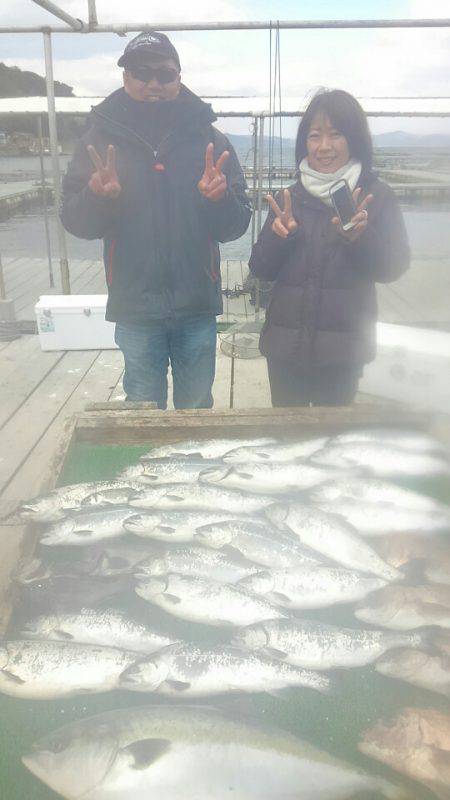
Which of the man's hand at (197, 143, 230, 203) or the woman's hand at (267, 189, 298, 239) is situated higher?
the man's hand at (197, 143, 230, 203)

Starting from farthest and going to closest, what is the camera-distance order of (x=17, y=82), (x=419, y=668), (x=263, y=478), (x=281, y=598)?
(x=17, y=82), (x=263, y=478), (x=281, y=598), (x=419, y=668)

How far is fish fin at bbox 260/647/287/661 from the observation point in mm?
1681

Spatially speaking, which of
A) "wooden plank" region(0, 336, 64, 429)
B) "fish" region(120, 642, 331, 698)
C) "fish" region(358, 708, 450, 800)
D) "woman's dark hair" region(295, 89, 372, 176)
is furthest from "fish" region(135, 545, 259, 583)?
"wooden plank" region(0, 336, 64, 429)

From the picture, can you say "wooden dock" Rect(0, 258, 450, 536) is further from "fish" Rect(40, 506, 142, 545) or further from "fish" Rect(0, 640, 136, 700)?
"fish" Rect(0, 640, 136, 700)

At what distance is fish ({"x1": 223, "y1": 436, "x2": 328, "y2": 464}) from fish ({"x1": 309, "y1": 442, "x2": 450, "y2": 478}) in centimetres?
6

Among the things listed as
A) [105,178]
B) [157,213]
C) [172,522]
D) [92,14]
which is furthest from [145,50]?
[172,522]

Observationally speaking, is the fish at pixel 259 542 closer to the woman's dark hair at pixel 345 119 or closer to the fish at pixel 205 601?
the fish at pixel 205 601

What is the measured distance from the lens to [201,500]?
2422mm

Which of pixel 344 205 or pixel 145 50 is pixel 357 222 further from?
pixel 145 50

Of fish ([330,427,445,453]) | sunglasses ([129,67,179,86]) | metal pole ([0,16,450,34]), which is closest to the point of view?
fish ([330,427,445,453])

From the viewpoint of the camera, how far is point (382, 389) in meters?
4.21

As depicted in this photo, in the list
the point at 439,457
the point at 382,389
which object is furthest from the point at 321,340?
the point at 382,389

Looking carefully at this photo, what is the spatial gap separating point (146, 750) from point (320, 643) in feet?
1.97

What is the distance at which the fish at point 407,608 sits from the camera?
176cm
